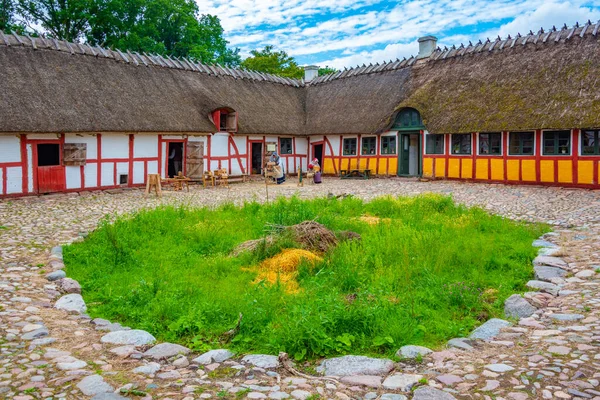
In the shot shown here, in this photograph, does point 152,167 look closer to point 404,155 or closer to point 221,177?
point 221,177

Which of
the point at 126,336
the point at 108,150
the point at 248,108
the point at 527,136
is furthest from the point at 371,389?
the point at 248,108

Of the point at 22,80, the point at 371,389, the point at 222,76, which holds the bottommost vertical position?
the point at 371,389

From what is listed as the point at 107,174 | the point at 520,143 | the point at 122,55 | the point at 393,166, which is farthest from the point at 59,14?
the point at 520,143

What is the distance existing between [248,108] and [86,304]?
61.9 ft

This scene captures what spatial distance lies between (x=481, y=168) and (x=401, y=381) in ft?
59.9

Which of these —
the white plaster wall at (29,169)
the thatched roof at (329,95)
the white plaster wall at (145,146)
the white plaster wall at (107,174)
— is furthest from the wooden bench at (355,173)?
the white plaster wall at (29,169)

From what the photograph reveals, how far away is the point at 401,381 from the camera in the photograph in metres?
3.82

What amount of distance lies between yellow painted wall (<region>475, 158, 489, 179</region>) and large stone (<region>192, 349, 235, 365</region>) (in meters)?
18.1

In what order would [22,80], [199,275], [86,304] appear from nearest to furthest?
[86,304], [199,275], [22,80]

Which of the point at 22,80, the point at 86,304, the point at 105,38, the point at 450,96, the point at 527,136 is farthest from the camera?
the point at 105,38

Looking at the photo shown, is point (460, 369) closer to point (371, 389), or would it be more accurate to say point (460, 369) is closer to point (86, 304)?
point (371, 389)

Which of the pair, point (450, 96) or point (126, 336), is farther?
point (450, 96)

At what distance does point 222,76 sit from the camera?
24766 mm

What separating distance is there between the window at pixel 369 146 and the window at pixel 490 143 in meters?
5.33
